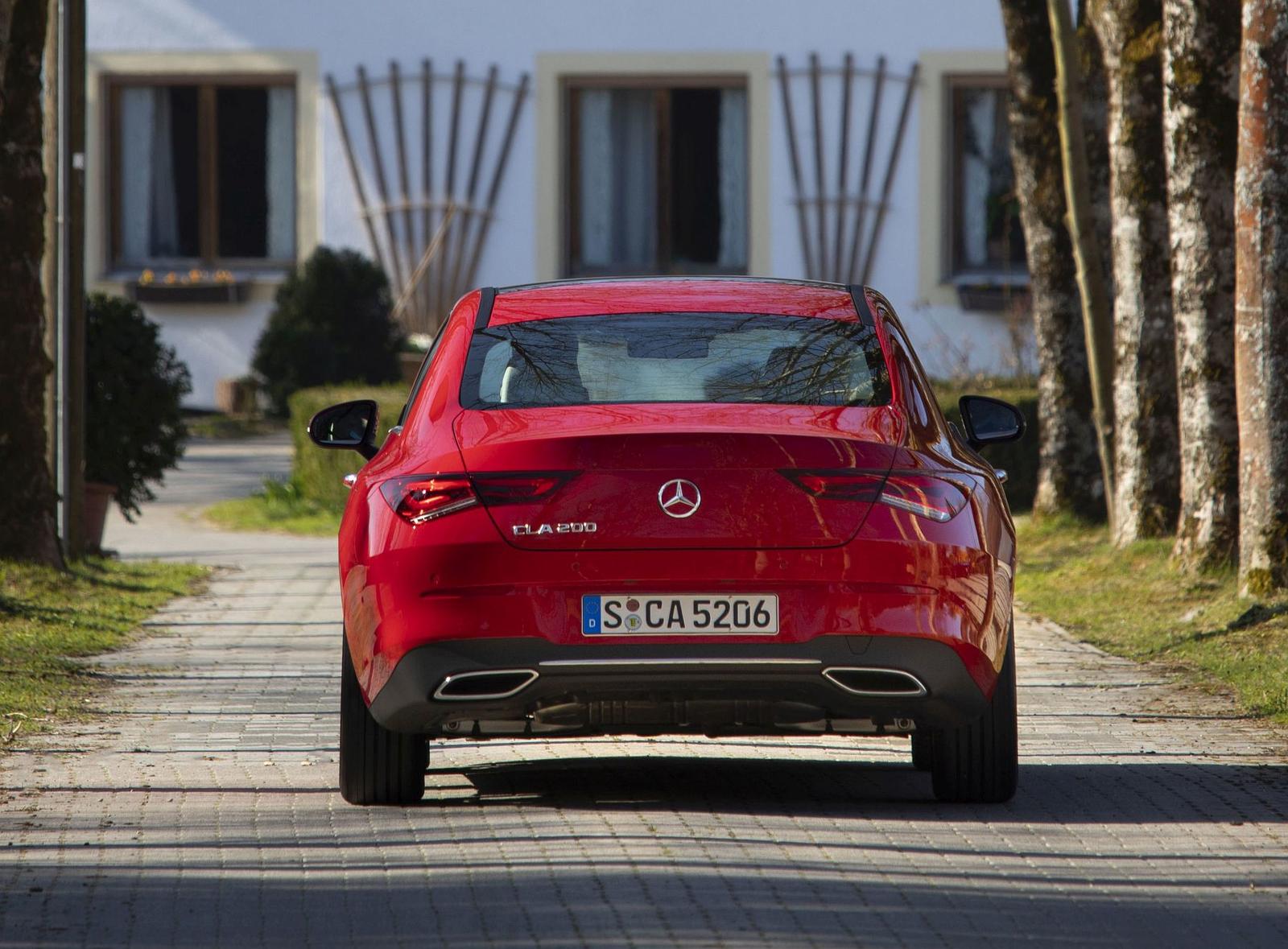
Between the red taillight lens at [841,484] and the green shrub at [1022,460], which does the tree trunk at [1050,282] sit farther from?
the red taillight lens at [841,484]

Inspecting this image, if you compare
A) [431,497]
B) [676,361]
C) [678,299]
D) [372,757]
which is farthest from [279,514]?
[431,497]

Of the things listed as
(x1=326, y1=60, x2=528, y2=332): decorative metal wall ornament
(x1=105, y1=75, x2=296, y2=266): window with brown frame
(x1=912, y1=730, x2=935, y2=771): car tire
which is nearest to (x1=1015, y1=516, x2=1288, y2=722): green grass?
(x1=912, y1=730, x2=935, y2=771): car tire

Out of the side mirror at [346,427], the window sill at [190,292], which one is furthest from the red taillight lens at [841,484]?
the window sill at [190,292]

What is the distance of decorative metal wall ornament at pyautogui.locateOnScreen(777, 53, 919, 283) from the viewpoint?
85.5 feet

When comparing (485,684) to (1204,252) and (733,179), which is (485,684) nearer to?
(1204,252)

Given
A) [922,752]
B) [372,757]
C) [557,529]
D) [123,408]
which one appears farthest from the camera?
[123,408]

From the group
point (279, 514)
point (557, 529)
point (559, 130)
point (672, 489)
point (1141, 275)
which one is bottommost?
point (279, 514)

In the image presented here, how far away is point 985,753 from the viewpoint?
674cm

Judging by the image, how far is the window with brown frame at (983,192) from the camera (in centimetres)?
2647

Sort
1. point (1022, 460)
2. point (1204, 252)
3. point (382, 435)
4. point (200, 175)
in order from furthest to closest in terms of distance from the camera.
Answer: point (200, 175) → point (382, 435) → point (1022, 460) → point (1204, 252)

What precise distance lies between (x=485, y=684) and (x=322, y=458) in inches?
484

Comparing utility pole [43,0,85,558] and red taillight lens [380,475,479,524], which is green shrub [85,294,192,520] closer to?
utility pole [43,0,85,558]

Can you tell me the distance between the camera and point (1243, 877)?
229 inches

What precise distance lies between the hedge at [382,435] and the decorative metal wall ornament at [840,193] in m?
6.38
